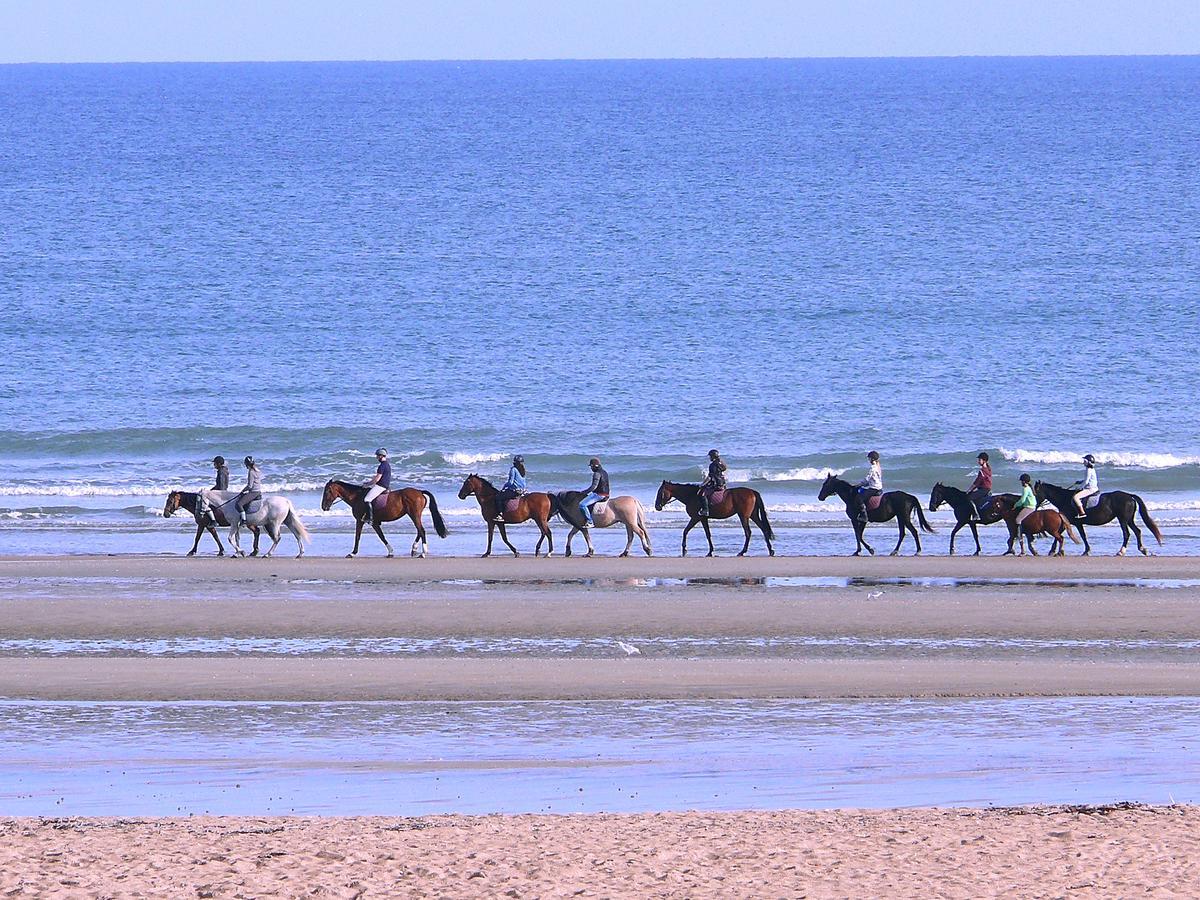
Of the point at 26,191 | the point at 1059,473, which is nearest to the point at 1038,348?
the point at 1059,473

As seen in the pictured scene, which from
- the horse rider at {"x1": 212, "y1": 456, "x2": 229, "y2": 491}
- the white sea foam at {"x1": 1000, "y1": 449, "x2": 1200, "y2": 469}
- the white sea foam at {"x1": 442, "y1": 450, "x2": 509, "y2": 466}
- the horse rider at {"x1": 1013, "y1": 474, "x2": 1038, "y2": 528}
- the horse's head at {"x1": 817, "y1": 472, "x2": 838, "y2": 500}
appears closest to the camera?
the horse rider at {"x1": 1013, "y1": 474, "x2": 1038, "y2": 528}

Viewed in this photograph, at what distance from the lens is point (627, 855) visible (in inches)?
410

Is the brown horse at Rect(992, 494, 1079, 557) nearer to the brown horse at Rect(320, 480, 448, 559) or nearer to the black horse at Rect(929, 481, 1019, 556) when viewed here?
the black horse at Rect(929, 481, 1019, 556)

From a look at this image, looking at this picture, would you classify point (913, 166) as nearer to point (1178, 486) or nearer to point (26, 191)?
point (26, 191)

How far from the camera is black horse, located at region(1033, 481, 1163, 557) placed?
2728 centimetres

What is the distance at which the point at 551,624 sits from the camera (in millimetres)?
20297

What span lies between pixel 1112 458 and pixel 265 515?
20317 mm

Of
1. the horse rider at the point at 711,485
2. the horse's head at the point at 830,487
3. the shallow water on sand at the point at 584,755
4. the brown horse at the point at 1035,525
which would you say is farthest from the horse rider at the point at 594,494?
the shallow water on sand at the point at 584,755

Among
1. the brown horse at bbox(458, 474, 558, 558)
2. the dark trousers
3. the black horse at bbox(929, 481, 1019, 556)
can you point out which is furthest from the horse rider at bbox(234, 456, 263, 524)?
the black horse at bbox(929, 481, 1019, 556)

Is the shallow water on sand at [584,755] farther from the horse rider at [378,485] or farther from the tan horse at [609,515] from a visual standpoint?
the horse rider at [378,485]

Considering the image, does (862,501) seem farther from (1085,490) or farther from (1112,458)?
(1112,458)

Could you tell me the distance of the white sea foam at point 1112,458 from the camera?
125 feet

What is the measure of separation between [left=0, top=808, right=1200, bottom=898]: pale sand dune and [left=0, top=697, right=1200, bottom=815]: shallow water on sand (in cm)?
94

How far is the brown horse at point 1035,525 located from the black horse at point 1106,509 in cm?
22
